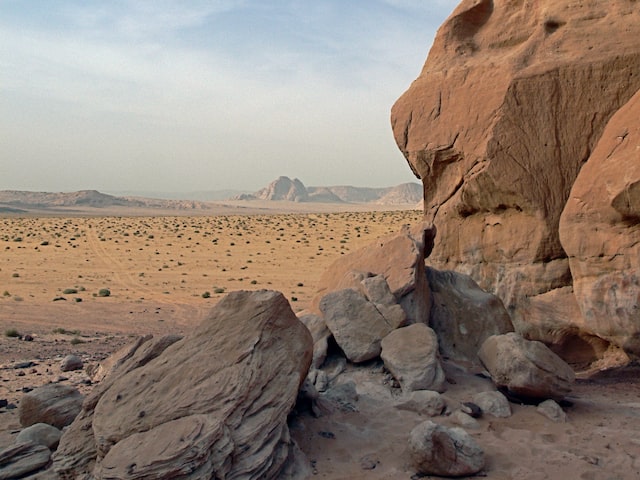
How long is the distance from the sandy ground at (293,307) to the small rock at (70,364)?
168mm

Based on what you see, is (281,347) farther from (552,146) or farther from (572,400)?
(552,146)

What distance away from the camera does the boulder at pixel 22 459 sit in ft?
18.7

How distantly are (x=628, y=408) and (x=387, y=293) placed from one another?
11.1ft

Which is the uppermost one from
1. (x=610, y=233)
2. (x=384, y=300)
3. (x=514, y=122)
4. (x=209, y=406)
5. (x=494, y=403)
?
(x=514, y=122)

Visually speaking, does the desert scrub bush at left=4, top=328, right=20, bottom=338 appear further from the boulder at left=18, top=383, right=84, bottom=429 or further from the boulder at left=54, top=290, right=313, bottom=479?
the boulder at left=54, top=290, right=313, bottom=479

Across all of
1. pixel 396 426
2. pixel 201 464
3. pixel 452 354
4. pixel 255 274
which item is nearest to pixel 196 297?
pixel 255 274

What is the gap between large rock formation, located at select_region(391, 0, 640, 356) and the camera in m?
9.73

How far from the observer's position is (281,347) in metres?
6.17

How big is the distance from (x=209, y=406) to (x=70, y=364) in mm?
5597

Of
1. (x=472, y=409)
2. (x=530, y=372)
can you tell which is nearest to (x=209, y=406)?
(x=472, y=409)

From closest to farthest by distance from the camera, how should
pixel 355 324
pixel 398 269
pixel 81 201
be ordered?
pixel 355 324, pixel 398 269, pixel 81 201

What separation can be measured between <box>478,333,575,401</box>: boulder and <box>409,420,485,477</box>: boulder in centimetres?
171

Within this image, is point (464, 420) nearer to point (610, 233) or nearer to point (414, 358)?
point (414, 358)

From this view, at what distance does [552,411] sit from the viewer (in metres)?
7.11
